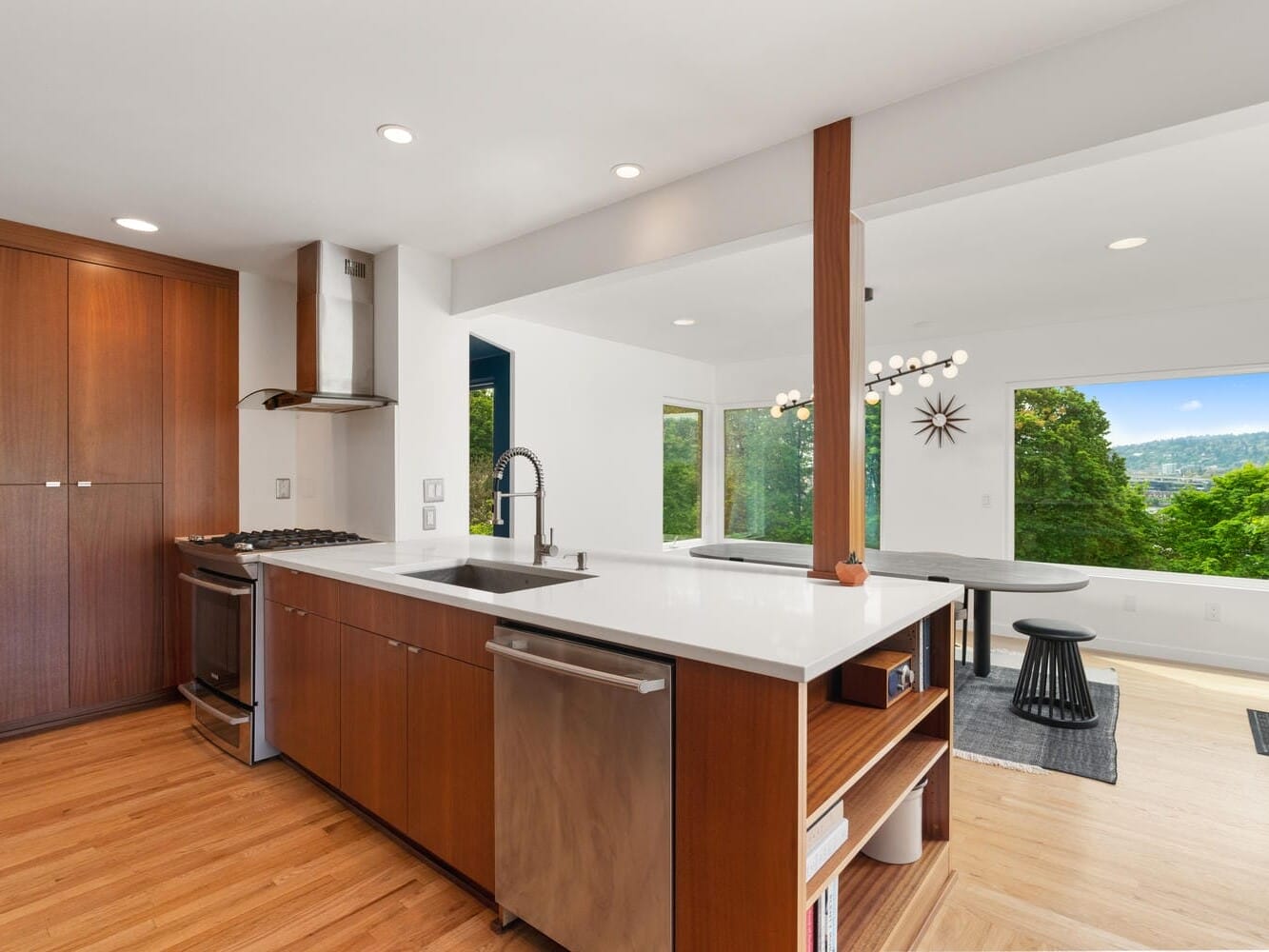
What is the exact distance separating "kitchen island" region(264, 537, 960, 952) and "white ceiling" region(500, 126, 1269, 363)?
5.33 feet

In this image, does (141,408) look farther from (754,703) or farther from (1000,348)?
(1000,348)

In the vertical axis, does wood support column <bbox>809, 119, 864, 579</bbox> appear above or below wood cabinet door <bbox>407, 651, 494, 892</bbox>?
above

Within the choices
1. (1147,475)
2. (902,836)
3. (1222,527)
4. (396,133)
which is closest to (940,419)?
(1147,475)

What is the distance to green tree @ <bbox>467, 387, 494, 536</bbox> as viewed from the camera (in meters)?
5.40

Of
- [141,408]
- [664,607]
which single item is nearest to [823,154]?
[664,607]

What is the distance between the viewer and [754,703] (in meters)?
1.23

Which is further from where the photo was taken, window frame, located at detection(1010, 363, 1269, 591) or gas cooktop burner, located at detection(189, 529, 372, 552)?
window frame, located at detection(1010, 363, 1269, 591)

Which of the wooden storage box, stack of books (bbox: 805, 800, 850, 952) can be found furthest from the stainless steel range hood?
stack of books (bbox: 805, 800, 850, 952)

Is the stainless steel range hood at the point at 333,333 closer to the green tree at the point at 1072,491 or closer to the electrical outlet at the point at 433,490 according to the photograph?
the electrical outlet at the point at 433,490

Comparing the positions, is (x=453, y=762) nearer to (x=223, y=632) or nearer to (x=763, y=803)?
(x=763, y=803)

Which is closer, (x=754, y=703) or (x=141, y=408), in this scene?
(x=754, y=703)

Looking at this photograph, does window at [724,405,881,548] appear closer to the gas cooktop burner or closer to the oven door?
the gas cooktop burner

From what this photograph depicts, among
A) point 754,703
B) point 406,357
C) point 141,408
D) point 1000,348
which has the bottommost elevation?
point 754,703

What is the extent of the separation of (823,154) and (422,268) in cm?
210
